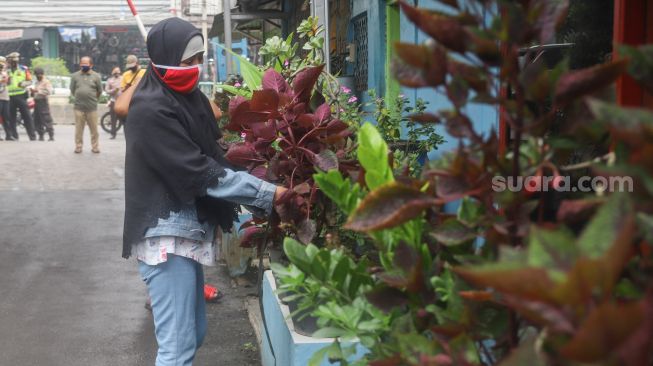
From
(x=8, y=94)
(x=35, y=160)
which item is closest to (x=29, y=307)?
(x=35, y=160)

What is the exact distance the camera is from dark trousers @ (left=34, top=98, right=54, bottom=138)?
20078 mm

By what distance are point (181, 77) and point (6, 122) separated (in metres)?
17.1

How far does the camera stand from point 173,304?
3.52m

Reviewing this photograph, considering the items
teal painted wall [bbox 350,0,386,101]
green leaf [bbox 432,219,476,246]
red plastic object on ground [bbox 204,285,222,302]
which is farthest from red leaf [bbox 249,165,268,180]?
teal painted wall [bbox 350,0,386,101]

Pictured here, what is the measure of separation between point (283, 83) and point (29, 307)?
13.1ft

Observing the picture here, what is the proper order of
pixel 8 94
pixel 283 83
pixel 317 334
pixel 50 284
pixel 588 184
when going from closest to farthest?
1. pixel 317 334
2. pixel 588 184
3. pixel 283 83
4. pixel 50 284
5. pixel 8 94

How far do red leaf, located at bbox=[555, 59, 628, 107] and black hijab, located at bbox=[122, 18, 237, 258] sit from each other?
2.12m

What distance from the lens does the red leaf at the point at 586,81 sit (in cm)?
141

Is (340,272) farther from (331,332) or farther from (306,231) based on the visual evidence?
(306,231)

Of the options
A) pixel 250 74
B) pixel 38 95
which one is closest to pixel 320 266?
pixel 250 74

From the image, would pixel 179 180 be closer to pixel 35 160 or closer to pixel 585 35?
pixel 585 35

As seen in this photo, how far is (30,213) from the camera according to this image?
35.5ft

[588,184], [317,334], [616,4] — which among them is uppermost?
[616,4]

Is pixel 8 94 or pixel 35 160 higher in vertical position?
pixel 8 94
